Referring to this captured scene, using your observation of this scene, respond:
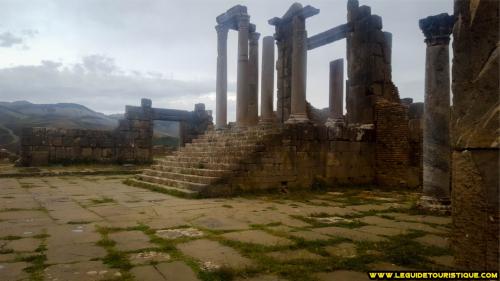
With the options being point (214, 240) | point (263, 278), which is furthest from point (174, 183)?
point (263, 278)

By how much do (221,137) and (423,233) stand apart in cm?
902

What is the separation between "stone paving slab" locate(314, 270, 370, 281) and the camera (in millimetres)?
3070

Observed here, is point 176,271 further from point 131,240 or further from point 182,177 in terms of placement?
point 182,177

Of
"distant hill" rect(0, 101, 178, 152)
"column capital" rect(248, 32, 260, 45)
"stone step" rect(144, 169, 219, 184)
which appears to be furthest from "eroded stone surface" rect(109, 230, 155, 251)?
"distant hill" rect(0, 101, 178, 152)

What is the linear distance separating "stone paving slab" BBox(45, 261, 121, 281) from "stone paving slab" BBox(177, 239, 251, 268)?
817 millimetres

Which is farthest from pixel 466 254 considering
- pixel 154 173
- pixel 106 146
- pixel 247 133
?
pixel 106 146

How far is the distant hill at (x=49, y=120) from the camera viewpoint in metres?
42.0

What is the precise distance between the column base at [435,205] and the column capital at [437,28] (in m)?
2.80

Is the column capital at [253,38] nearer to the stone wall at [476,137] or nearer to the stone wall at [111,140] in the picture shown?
the stone wall at [111,140]

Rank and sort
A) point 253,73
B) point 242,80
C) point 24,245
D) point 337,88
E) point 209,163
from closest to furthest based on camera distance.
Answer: point 24,245 < point 209,163 < point 242,80 < point 337,88 < point 253,73

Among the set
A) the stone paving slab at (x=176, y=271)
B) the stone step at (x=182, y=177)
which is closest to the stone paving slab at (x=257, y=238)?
the stone paving slab at (x=176, y=271)

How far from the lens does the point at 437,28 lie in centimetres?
680

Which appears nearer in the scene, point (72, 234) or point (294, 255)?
point (294, 255)

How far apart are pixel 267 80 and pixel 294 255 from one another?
12.2 meters
